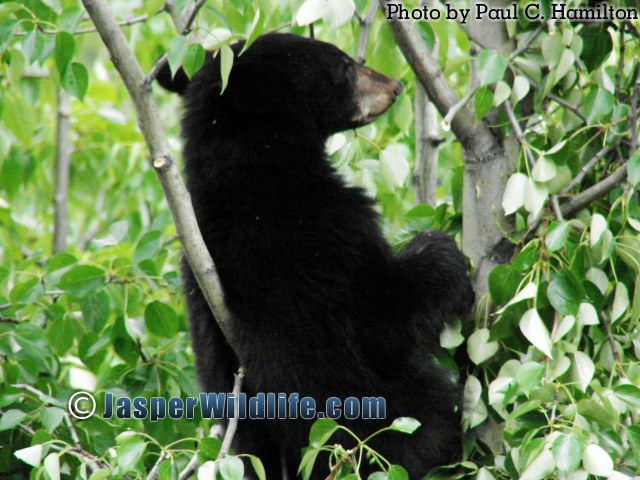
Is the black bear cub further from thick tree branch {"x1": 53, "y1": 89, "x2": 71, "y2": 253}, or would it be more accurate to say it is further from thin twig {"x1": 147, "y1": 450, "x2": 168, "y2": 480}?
thick tree branch {"x1": 53, "y1": 89, "x2": 71, "y2": 253}

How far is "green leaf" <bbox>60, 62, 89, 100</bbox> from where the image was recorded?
128 inches

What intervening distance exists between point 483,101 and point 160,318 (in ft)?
5.12

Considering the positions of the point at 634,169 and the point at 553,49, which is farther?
the point at 553,49

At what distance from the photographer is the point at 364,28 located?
3.54 m

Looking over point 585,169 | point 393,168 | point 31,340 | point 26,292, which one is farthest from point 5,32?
point 585,169

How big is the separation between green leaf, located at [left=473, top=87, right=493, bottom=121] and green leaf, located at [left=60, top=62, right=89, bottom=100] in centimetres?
149

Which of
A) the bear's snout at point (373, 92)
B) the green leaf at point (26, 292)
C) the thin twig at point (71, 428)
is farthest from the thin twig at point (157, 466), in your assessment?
the bear's snout at point (373, 92)

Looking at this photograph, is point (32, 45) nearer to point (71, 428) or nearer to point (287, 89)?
point (287, 89)

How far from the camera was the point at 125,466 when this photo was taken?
7.53 feet

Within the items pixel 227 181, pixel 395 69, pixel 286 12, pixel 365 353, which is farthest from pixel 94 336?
pixel 286 12

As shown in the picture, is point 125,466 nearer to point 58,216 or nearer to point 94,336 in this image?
point 94,336

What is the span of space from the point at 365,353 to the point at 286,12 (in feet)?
9.03

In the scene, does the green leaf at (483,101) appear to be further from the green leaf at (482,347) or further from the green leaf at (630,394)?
the green leaf at (630,394)

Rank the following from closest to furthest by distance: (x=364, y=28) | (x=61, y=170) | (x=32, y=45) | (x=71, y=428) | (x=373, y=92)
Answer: (x=71, y=428)
(x=32, y=45)
(x=364, y=28)
(x=373, y=92)
(x=61, y=170)
